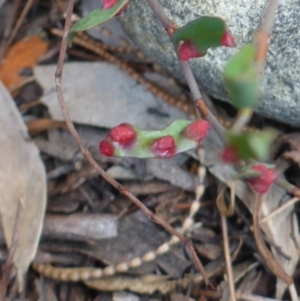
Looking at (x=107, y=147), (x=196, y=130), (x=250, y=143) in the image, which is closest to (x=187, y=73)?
(x=196, y=130)

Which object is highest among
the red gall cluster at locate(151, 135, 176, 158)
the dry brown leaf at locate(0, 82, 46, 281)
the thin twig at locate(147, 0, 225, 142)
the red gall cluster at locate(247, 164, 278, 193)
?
the thin twig at locate(147, 0, 225, 142)

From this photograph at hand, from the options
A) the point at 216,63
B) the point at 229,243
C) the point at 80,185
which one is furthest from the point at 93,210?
the point at 216,63

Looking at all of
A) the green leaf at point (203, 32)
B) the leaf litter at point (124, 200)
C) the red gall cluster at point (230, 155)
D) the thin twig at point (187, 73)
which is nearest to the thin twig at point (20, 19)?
the leaf litter at point (124, 200)

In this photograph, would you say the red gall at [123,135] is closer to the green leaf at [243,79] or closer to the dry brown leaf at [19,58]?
the green leaf at [243,79]

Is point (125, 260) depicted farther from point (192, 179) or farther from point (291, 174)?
point (291, 174)

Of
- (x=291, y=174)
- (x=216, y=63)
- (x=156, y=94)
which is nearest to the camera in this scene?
(x=216, y=63)

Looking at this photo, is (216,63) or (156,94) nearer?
(216,63)

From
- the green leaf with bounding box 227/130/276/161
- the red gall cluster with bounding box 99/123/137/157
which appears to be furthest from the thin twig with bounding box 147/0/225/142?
the green leaf with bounding box 227/130/276/161

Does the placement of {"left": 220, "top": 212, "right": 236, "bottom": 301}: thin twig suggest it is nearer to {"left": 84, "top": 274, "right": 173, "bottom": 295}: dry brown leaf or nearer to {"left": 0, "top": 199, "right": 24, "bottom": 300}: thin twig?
{"left": 84, "top": 274, "right": 173, "bottom": 295}: dry brown leaf
